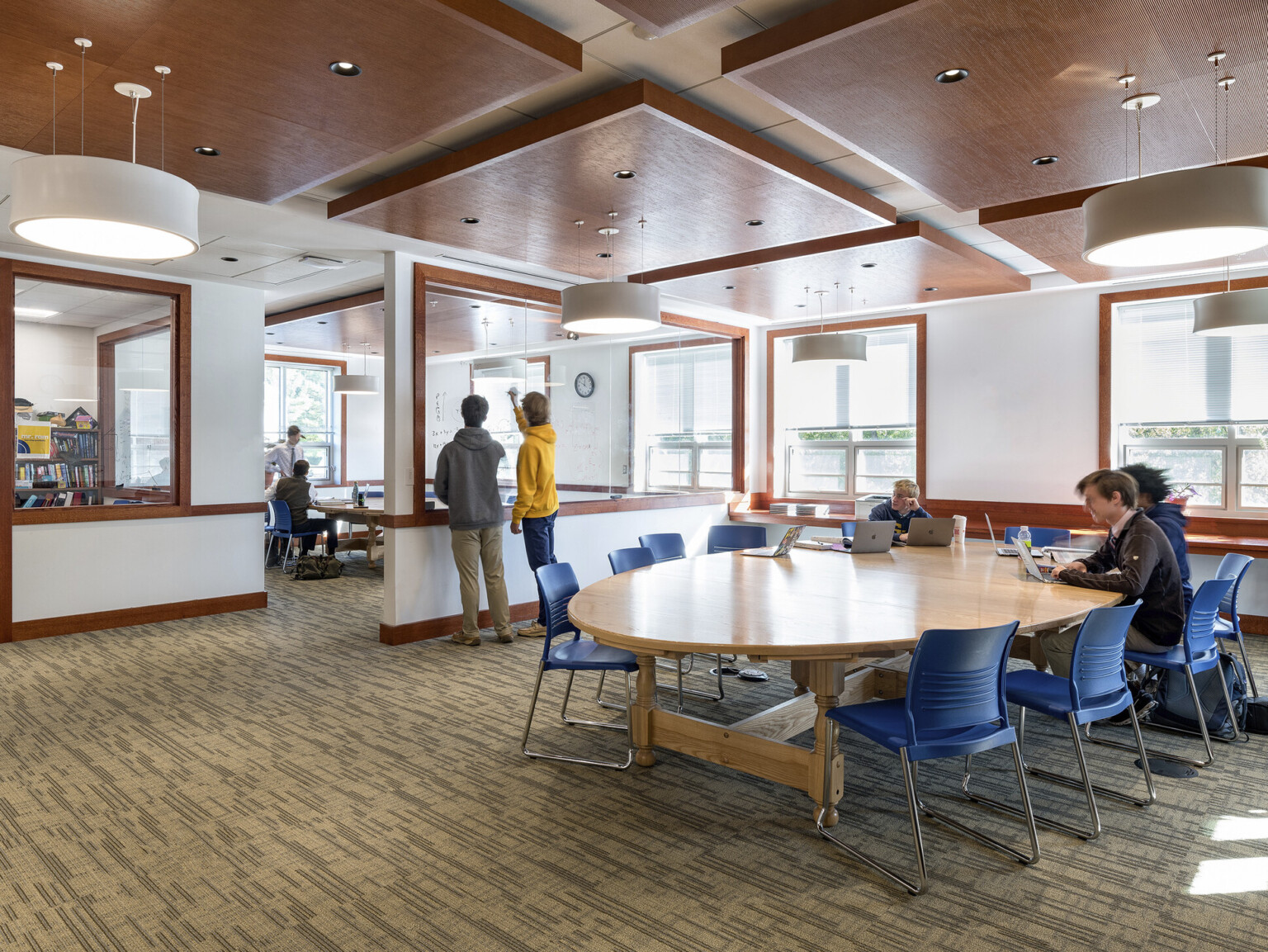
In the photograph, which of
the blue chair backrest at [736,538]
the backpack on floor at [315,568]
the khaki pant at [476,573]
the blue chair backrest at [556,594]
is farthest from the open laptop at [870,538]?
the backpack on floor at [315,568]

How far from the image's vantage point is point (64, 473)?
6.39 m

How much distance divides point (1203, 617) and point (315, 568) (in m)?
8.61

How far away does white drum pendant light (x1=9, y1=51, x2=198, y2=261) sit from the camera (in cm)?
283

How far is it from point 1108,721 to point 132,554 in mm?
7312

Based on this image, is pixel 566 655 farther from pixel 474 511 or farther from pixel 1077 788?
pixel 474 511

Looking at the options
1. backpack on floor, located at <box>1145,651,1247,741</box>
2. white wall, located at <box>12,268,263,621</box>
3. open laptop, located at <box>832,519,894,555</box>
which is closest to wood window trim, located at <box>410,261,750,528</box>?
white wall, located at <box>12,268,263,621</box>

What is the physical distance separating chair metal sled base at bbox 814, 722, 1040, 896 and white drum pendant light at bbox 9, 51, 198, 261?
3.21 m

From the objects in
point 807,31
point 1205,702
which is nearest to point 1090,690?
point 1205,702

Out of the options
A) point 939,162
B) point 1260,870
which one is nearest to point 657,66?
point 939,162

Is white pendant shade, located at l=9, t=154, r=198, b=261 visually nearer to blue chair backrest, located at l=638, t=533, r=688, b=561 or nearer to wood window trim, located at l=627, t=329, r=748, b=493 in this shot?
blue chair backrest, located at l=638, t=533, r=688, b=561

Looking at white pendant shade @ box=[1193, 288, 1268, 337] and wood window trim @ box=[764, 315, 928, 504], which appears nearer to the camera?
white pendant shade @ box=[1193, 288, 1268, 337]

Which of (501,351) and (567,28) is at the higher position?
(567,28)

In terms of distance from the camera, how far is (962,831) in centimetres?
314

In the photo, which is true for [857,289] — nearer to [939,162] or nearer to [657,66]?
[939,162]
